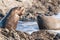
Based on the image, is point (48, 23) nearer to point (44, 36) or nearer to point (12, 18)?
point (12, 18)

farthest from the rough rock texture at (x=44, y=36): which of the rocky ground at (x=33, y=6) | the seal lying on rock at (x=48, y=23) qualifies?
the rocky ground at (x=33, y=6)

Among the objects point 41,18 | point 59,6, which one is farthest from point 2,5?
point 41,18

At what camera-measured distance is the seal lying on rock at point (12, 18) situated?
25.6 ft

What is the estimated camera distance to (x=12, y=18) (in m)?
7.95

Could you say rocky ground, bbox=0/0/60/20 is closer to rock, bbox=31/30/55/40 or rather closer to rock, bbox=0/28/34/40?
rock, bbox=31/30/55/40

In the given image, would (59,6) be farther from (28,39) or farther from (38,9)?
(28,39)

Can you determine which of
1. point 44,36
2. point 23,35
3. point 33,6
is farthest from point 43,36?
point 33,6

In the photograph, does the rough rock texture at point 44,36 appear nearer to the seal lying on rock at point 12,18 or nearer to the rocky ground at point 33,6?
the seal lying on rock at point 12,18

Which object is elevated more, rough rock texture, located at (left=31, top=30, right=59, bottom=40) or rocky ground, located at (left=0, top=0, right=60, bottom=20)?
rough rock texture, located at (left=31, top=30, right=59, bottom=40)

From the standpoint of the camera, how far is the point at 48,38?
7164mm

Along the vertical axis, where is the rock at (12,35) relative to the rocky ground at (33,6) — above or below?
above

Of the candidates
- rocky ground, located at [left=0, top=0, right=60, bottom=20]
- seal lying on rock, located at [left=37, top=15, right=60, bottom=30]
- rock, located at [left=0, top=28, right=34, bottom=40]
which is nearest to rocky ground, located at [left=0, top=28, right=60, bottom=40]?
rock, located at [left=0, top=28, right=34, bottom=40]

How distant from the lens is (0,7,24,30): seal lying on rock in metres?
7.80

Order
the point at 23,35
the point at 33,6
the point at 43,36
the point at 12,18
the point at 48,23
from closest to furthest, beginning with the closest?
1. the point at 23,35
2. the point at 43,36
3. the point at 12,18
4. the point at 48,23
5. the point at 33,6
